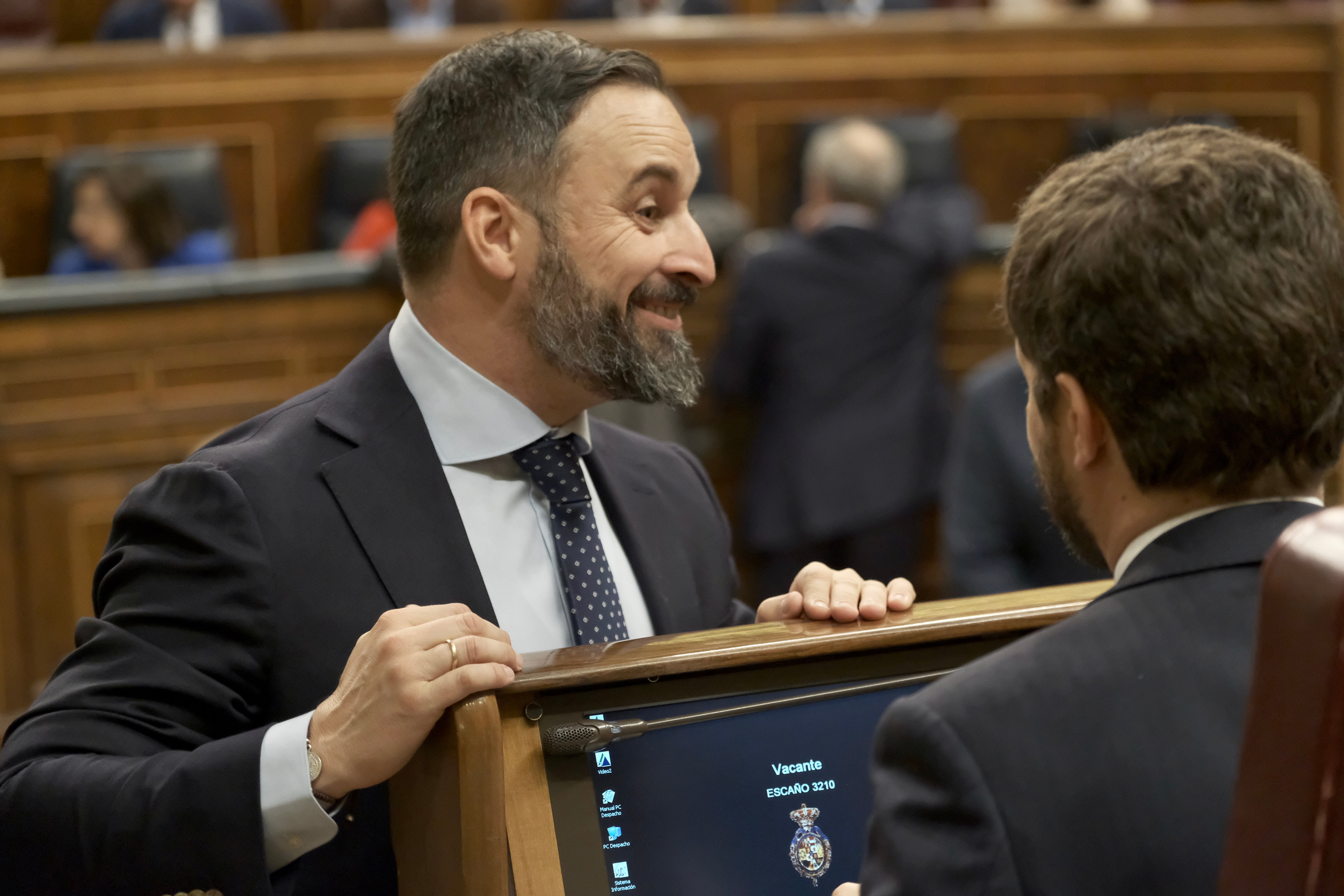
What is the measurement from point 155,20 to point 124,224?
5.47 ft

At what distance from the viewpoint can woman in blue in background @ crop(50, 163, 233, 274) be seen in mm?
4973

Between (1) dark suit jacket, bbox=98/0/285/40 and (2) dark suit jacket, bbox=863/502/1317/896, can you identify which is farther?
(1) dark suit jacket, bbox=98/0/285/40

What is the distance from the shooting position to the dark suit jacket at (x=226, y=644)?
4.71ft

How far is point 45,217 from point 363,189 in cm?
113

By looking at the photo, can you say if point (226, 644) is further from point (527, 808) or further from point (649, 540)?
point (649, 540)

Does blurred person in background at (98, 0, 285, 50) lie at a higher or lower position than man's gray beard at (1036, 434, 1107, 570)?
higher

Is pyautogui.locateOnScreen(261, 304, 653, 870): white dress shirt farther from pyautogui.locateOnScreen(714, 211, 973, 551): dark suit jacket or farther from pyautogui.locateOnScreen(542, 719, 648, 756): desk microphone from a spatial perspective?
pyautogui.locateOnScreen(714, 211, 973, 551): dark suit jacket

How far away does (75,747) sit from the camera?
4.89 ft

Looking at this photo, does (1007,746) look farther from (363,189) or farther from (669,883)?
(363,189)

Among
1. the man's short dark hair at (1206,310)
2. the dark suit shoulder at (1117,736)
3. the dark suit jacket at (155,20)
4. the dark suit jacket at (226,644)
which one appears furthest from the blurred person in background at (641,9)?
the dark suit shoulder at (1117,736)

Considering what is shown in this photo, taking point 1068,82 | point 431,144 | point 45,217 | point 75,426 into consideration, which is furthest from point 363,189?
point 431,144

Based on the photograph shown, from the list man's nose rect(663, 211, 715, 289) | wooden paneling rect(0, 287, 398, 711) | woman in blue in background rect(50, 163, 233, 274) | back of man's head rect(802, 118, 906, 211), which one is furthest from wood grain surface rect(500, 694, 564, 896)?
woman in blue in background rect(50, 163, 233, 274)

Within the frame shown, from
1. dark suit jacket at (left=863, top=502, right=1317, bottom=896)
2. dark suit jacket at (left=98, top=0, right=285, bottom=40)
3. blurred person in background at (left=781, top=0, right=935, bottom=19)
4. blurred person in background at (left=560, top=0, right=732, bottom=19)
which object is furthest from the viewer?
blurred person in background at (left=781, top=0, right=935, bottom=19)

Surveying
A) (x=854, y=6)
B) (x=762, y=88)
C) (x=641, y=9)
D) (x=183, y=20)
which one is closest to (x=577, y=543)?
(x=762, y=88)
